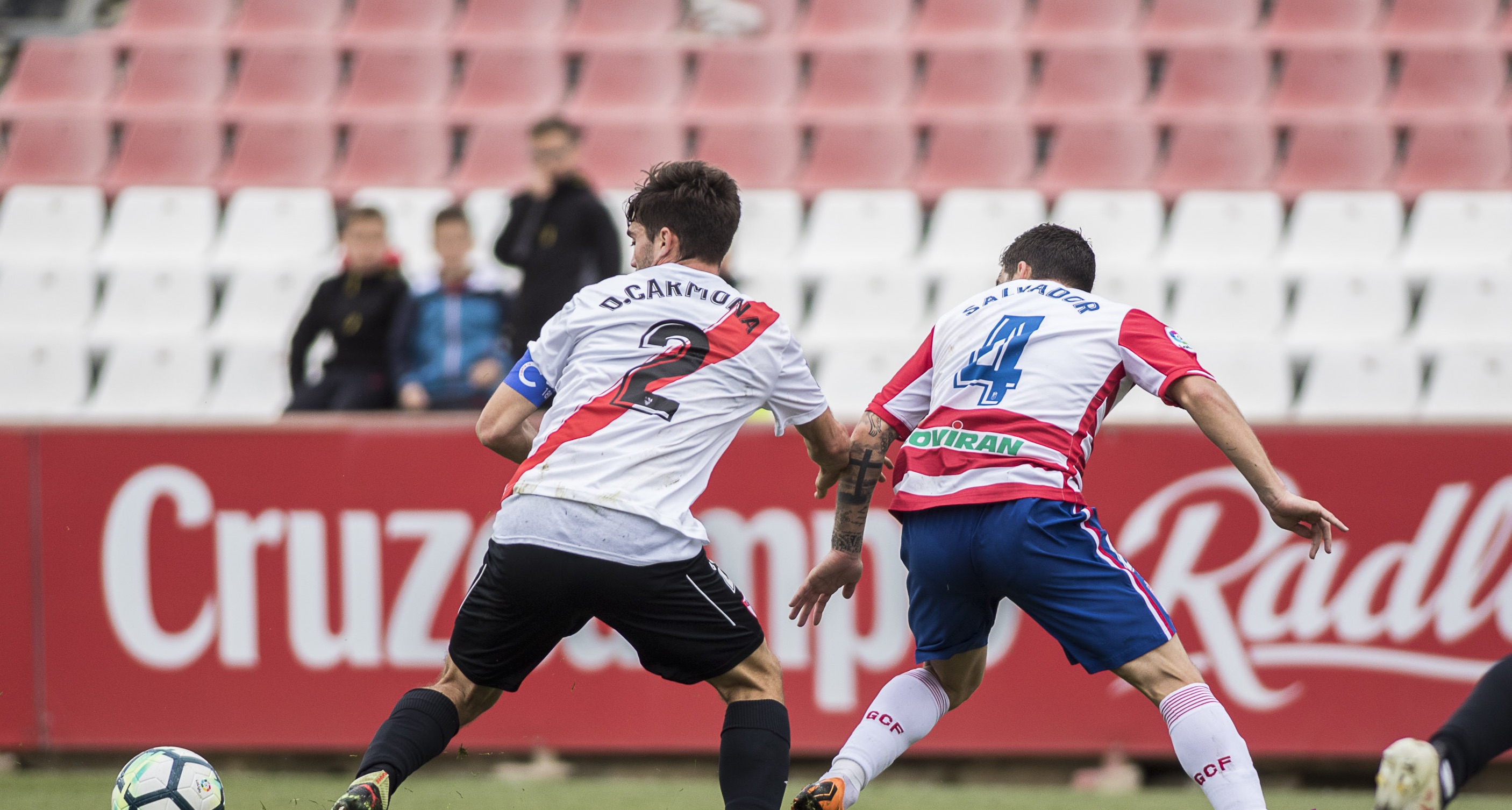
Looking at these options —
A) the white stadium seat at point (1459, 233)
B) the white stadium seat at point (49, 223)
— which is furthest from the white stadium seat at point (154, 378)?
the white stadium seat at point (1459, 233)

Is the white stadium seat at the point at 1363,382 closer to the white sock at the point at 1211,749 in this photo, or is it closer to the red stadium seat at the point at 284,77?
the white sock at the point at 1211,749

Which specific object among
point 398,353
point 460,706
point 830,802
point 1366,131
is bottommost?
point 830,802

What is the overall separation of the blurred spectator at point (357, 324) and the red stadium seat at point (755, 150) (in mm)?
2860

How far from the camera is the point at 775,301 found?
819cm

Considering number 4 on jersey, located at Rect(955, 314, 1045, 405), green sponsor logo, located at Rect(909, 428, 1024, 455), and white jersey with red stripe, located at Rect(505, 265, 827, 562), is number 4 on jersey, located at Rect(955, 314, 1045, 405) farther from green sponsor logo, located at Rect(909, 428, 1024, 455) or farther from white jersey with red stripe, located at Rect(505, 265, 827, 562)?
white jersey with red stripe, located at Rect(505, 265, 827, 562)

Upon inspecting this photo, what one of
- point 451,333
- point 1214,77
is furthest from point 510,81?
point 1214,77

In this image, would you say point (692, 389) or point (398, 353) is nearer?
point (692, 389)

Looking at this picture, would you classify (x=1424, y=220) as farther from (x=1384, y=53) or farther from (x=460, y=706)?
(x=460, y=706)

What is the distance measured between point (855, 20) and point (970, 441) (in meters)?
6.99

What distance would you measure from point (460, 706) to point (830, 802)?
3.24 ft

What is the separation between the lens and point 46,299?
8656mm

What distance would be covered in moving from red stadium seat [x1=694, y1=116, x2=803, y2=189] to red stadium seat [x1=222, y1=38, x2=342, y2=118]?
280 cm

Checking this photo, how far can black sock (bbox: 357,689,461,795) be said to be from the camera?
3.53 m

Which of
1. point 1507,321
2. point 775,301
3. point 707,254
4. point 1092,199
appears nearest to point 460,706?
point 707,254
